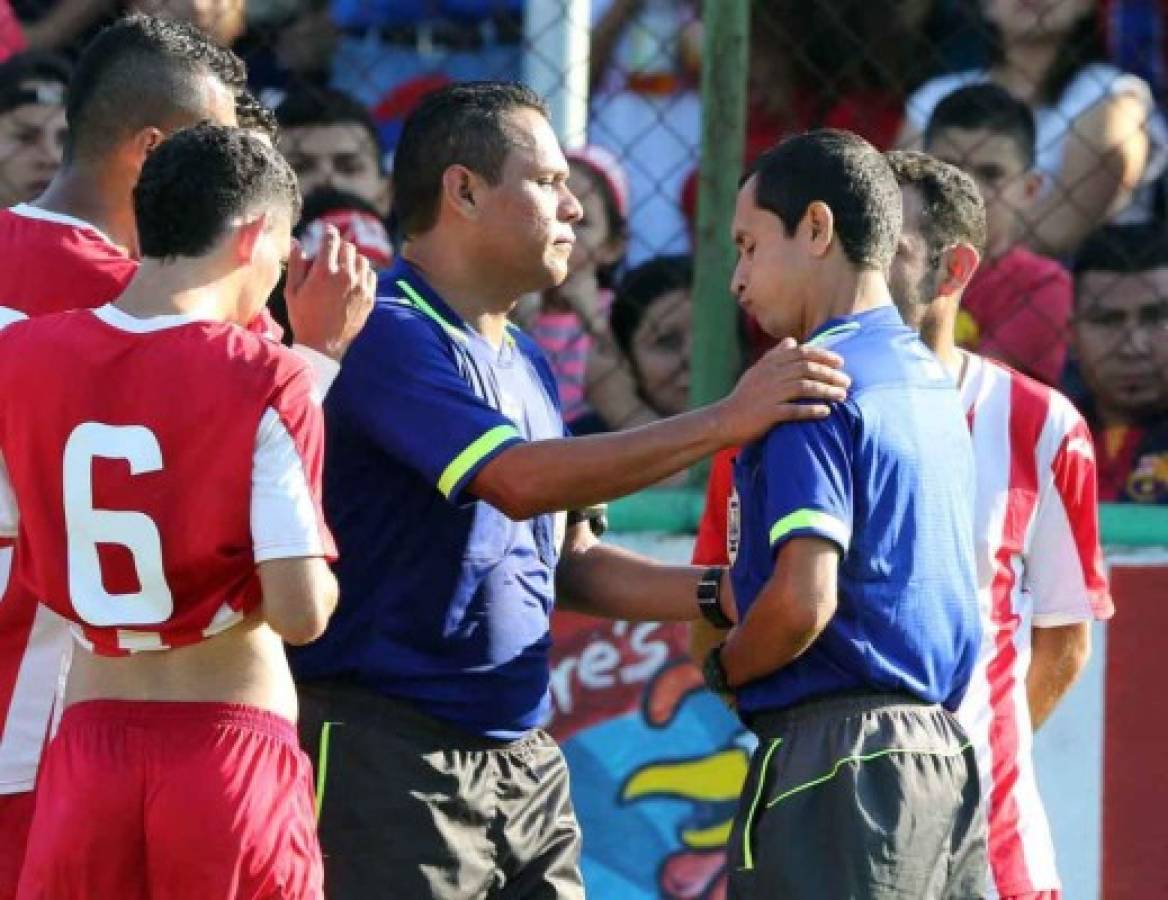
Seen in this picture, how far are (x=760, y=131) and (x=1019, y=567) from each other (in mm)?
2172

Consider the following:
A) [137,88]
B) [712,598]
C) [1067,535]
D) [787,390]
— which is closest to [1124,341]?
[1067,535]

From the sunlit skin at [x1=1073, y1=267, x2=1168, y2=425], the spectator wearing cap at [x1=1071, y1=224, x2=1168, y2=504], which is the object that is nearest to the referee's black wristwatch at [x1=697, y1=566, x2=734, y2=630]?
the spectator wearing cap at [x1=1071, y1=224, x2=1168, y2=504]

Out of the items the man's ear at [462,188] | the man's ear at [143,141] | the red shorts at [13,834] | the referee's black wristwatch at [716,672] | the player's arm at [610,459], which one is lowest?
the red shorts at [13,834]

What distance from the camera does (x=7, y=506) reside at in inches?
153

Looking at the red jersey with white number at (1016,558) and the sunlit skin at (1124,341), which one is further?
the sunlit skin at (1124,341)

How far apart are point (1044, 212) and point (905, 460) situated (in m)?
2.66

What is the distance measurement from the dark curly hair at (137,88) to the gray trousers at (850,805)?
1551 mm

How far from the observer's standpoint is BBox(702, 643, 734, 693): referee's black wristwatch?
12.8 ft

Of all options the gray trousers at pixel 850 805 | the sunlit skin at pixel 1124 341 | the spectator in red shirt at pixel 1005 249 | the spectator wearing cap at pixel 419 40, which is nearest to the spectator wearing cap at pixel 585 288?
the spectator wearing cap at pixel 419 40

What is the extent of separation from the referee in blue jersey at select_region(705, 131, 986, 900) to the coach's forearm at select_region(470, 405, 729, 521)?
0.15 m

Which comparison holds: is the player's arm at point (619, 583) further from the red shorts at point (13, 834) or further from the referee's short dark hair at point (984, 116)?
the referee's short dark hair at point (984, 116)

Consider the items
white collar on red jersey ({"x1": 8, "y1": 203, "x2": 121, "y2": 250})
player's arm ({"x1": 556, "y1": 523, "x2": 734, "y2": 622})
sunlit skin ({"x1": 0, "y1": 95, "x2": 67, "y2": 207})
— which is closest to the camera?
white collar on red jersey ({"x1": 8, "y1": 203, "x2": 121, "y2": 250})

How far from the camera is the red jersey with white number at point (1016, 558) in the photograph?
450cm

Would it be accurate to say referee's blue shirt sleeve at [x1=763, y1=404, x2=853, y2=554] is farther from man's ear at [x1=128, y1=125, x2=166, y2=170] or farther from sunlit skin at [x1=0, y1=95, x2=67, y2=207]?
sunlit skin at [x1=0, y1=95, x2=67, y2=207]
